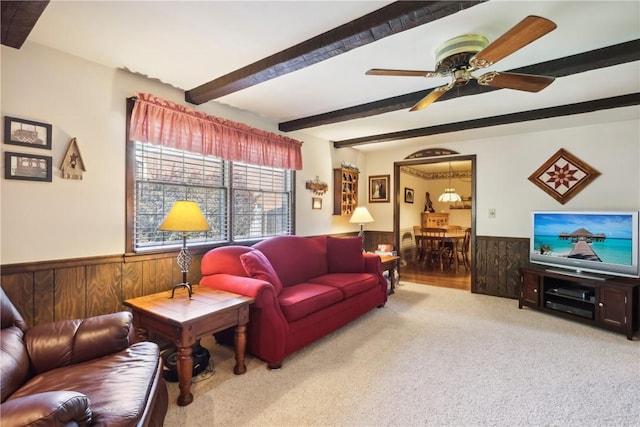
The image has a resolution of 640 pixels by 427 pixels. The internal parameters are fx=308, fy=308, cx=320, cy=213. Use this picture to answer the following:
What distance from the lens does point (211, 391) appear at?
2.13 m

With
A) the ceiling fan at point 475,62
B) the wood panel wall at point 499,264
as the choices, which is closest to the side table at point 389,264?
the wood panel wall at point 499,264

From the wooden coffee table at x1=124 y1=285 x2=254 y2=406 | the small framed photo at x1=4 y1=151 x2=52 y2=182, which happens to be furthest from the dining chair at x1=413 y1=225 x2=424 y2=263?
the small framed photo at x1=4 y1=151 x2=52 y2=182

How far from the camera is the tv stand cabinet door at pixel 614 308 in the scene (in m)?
3.06

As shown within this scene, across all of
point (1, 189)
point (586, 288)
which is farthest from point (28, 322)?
point (586, 288)

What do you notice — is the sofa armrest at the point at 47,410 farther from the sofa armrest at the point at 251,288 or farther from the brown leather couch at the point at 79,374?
the sofa armrest at the point at 251,288

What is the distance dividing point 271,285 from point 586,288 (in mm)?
3541

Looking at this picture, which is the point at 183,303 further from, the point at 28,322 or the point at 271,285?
the point at 28,322

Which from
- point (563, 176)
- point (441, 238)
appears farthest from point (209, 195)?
point (441, 238)

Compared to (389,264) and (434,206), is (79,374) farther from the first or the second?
(434,206)

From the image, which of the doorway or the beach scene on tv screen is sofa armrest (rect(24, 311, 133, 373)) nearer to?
the beach scene on tv screen

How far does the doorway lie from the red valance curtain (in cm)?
259

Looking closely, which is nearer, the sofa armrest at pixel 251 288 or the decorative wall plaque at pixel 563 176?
the sofa armrest at pixel 251 288

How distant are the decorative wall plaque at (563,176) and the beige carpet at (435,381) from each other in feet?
5.61

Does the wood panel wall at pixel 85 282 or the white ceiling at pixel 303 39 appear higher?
the white ceiling at pixel 303 39
